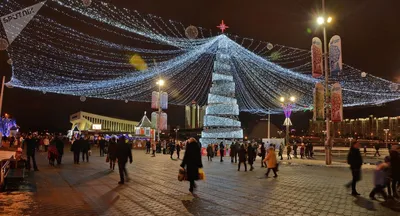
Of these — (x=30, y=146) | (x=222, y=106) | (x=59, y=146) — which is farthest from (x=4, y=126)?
(x=30, y=146)

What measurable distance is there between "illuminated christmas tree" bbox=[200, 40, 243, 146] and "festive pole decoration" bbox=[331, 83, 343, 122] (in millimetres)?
19739

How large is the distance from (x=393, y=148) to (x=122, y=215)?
734cm

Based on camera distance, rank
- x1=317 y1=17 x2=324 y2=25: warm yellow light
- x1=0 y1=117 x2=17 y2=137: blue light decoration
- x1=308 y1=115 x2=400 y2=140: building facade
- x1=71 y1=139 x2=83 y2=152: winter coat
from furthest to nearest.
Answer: x1=308 y1=115 x2=400 y2=140: building facade
x1=0 y1=117 x2=17 y2=137: blue light decoration
x1=317 y1=17 x2=324 y2=25: warm yellow light
x1=71 y1=139 x2=83 y2=152: winter coat

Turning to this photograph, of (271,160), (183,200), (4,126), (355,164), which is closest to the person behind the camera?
(183,200)

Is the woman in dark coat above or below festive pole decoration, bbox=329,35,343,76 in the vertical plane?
below

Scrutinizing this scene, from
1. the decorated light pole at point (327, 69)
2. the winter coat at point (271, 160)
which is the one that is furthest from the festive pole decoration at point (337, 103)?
the winter coat at point (271, 160)

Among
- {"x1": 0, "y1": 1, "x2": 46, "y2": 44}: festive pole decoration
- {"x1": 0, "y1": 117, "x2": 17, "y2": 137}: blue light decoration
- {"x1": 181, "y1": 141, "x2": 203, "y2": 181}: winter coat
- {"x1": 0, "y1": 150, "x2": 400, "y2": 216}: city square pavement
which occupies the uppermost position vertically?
{"x1": 0, "y1": 1, "x2": 46, "y2": 44}: festive pole decoration

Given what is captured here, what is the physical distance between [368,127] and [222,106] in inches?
3203

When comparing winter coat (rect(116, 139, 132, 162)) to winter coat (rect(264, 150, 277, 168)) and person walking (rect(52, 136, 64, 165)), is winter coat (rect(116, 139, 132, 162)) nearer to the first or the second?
winter coat (rect(264, 150, 277, 168))

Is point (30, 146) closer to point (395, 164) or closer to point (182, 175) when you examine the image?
point (182, 175)

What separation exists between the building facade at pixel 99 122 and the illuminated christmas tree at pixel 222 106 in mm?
59192

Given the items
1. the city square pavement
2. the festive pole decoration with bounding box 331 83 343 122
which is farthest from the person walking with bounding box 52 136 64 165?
the festive pole decoration with bounding box 331 83 343 122

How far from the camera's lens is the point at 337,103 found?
22.3m

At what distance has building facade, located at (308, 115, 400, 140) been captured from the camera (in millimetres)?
97000
